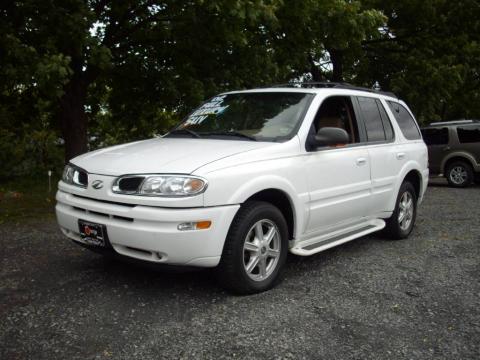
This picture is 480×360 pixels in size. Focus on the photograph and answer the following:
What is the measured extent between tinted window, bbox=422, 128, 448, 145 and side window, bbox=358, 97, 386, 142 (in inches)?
345

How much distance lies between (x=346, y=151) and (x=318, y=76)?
14.9 m

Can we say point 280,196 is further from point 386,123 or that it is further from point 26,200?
point 26,200

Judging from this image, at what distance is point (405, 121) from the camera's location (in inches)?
255

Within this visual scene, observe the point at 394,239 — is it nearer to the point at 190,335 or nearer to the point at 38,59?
the point at 190,335

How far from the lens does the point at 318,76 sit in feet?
63.5

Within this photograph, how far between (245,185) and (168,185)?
1.97 ft

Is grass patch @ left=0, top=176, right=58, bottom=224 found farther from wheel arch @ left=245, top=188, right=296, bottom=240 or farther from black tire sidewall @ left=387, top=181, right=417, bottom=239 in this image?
black tire sidewall @ left=387, top=181, right=417, bottom=239

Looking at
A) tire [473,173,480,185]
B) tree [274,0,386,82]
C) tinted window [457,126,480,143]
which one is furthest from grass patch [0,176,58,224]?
tire [473,173,480,185]

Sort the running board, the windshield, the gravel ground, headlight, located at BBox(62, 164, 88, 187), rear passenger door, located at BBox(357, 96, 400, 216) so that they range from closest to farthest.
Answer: the gravel ground
headlight, located at BBox(62, 164, 88, 187)
the running board
the windshield
rear passenger door, located at BBox(357, 96, 400, 216)

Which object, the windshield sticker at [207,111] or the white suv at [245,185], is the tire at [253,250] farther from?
the windshield sticker at [207,111]

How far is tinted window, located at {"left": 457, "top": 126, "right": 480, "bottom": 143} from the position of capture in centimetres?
1325

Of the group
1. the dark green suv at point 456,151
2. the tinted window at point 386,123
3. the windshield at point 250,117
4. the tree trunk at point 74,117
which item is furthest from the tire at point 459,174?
the windshield at point 250,117

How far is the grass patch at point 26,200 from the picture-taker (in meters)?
7.88

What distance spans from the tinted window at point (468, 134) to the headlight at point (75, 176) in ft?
38.5
